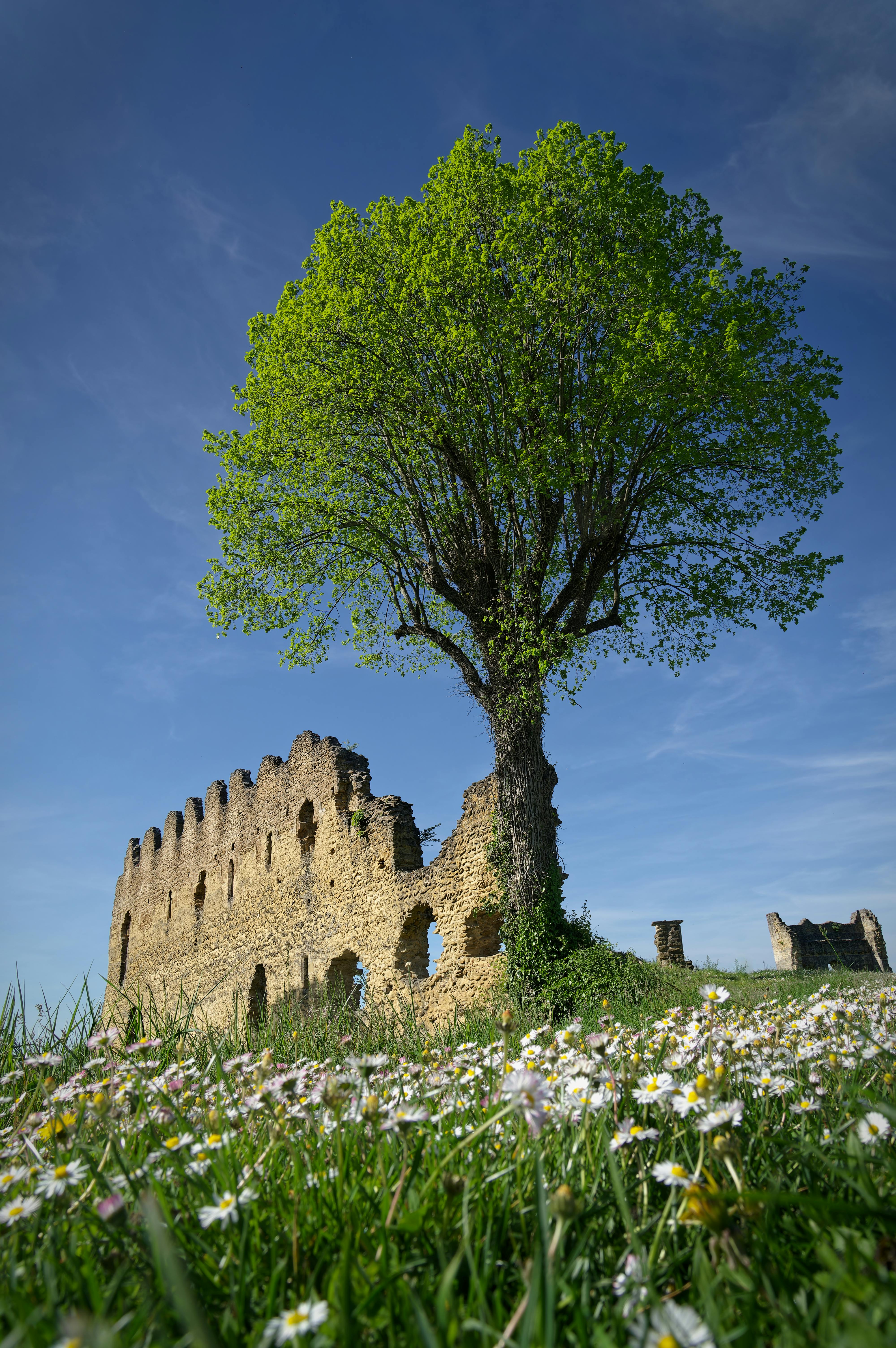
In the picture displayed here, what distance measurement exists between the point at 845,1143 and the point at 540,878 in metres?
9.89

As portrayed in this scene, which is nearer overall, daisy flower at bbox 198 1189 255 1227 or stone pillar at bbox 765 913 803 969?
daisy flower at bbox 198 1189 255 1227

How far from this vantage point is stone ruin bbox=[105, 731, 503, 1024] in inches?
498

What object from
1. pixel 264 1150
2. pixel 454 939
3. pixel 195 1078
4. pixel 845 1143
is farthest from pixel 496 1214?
pixel 454 939

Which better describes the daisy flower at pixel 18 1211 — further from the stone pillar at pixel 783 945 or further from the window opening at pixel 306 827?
the stone pillar at pixel 783 945

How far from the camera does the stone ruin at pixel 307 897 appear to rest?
498 inches

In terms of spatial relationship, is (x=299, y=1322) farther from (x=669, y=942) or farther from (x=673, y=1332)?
(x=669, y=942)

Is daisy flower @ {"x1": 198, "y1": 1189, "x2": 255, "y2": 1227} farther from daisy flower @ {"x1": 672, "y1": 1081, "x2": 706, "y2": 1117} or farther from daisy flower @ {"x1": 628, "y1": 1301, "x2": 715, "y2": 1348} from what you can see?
daisy flower @ {"x1": 672, "y1": 1081, "x2": 706, "y2": 1117}

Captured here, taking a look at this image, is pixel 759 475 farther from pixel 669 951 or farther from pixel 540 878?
pixel 669 951

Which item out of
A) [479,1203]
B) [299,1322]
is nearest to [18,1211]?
[299,1322]

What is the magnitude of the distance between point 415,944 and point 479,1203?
13.2 m

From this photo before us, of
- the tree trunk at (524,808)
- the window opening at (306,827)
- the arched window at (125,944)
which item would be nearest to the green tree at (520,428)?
the tree trunk at (524,808)

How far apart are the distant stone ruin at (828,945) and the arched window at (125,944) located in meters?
20.4

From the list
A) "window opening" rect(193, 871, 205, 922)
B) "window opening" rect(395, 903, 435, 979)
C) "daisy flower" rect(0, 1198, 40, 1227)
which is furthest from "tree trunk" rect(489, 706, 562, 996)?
"window opening" rect(193, 871, 205, 922)

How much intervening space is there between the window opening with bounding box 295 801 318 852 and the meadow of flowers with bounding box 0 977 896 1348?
15270 millimetres
